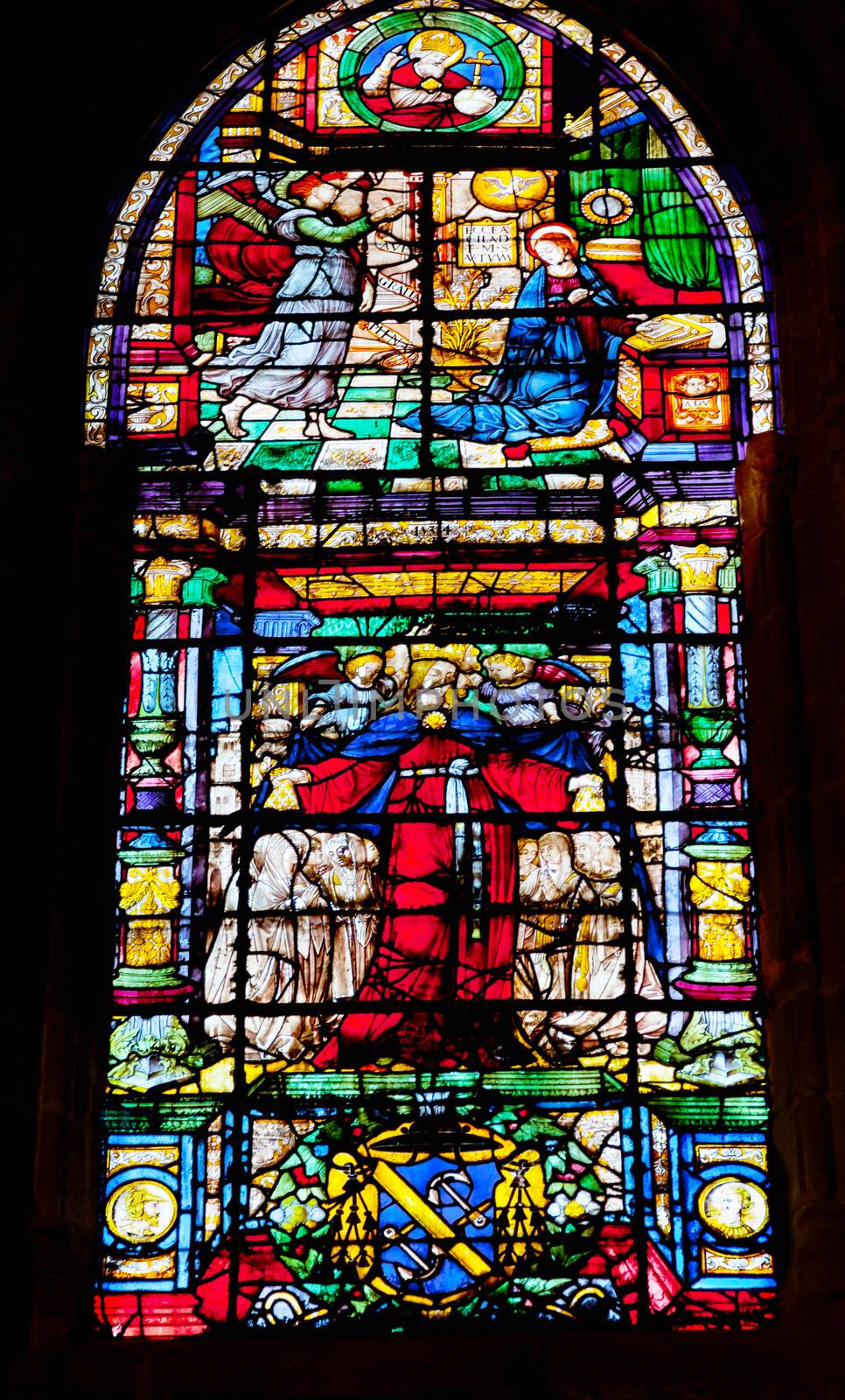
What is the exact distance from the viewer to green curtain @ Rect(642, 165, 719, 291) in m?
11.1

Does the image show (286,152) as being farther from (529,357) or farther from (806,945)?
(806,945)

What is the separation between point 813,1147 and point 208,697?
8.45 ft

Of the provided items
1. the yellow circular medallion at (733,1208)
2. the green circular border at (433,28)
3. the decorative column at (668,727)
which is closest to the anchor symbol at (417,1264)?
the yellow circular medallion at (733,1208)

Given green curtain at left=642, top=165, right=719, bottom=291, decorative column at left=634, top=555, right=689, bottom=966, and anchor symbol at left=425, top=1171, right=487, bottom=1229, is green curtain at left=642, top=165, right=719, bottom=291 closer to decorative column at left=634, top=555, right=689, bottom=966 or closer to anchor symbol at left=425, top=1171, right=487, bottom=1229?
decorative column at left=634, top=555, right=689, bottom=966

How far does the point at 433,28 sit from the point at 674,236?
1394 millimetres

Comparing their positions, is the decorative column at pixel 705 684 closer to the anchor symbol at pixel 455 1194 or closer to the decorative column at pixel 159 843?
the anchor symbol at pixel 455 1194

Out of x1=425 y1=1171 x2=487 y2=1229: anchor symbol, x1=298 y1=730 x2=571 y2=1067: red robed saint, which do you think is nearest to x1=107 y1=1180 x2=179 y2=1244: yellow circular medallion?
x1=298 y1=730 x2=571 y2=1067: red robed saint

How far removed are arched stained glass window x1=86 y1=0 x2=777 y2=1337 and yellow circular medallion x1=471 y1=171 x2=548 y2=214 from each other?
19 mm

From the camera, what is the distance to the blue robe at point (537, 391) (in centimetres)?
1077

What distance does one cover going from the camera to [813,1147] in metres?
9.16

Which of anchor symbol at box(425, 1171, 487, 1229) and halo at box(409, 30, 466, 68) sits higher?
halo at box(409, 30, 466, 68)

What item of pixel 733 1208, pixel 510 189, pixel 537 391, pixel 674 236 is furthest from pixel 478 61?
pixel 733 1208

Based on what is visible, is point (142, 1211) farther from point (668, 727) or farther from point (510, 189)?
point (510, 189)

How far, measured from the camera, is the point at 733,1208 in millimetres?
9305
